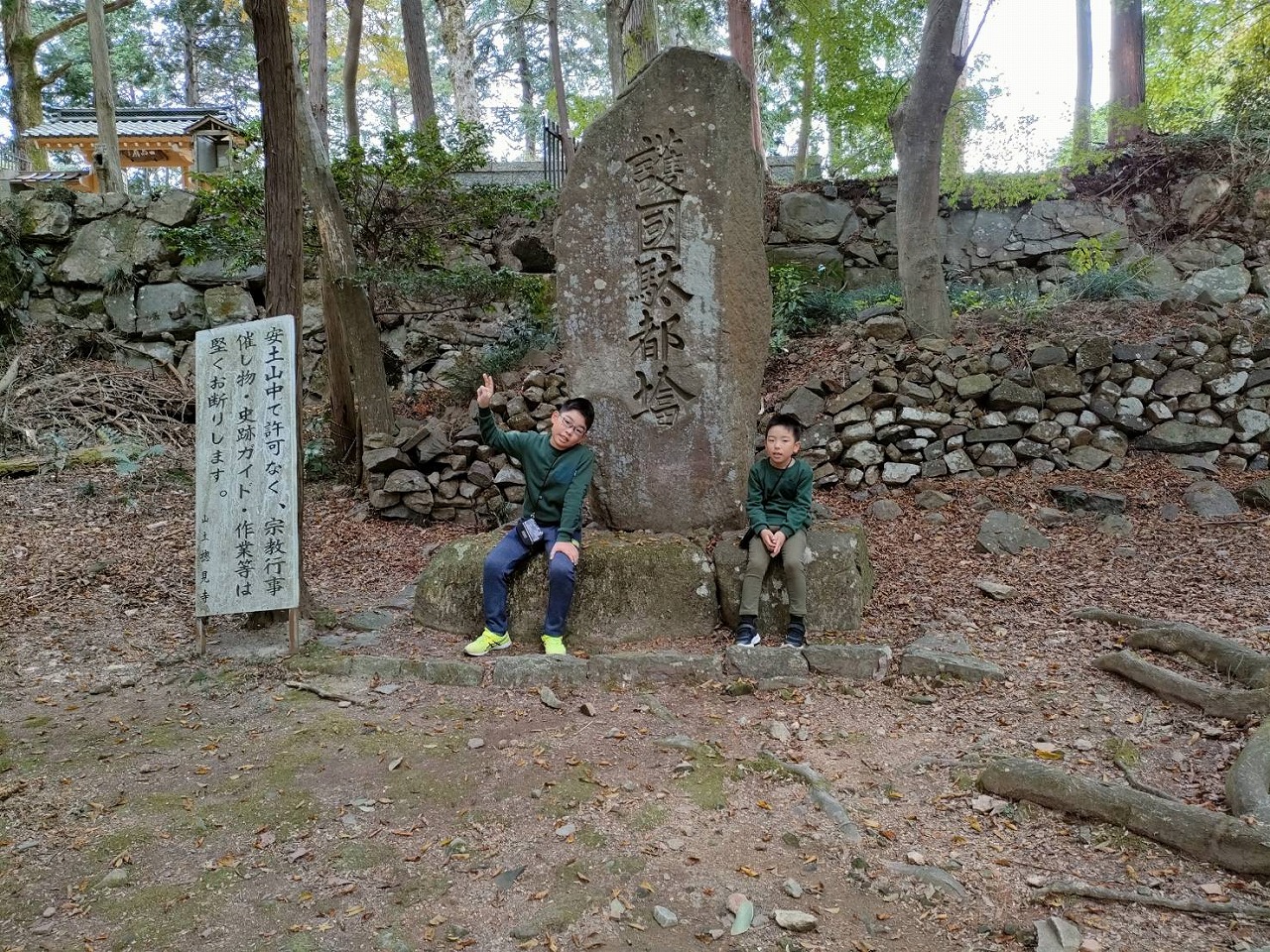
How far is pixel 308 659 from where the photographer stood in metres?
4.32

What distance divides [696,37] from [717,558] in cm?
1988

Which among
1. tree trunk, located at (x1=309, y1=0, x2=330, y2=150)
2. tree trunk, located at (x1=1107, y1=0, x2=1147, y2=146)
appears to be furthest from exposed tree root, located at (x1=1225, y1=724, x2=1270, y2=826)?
tree trunk, located at (x1=1107, y1=0, x2=1147, y2=146)

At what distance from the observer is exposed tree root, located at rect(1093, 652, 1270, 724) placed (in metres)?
3.35

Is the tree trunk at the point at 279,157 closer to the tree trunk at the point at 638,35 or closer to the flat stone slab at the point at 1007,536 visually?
the flat stone slab at the point at 1007,536

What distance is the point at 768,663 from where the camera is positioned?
4152 millimetres

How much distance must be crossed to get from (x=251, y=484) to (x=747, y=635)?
116 inches

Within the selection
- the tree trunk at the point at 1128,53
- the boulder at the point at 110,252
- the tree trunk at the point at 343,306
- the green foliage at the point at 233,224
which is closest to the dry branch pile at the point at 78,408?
the boulder at the point at 110,252

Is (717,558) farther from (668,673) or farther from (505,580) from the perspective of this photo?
(505,580)

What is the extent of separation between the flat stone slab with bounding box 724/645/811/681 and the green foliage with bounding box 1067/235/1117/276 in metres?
7.34

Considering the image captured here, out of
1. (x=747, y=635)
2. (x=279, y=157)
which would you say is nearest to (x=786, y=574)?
(x=747, y=635)

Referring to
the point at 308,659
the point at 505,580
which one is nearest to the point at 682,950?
the point at 505,580

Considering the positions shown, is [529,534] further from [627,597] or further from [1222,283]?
[1222,283]

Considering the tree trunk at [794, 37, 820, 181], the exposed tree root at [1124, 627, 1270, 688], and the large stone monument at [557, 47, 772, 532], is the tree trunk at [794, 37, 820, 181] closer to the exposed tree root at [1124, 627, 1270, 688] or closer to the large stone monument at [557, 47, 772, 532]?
the large stone monument at [557, 47, 772, 532]

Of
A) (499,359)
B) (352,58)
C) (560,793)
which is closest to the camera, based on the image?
(560,793)
